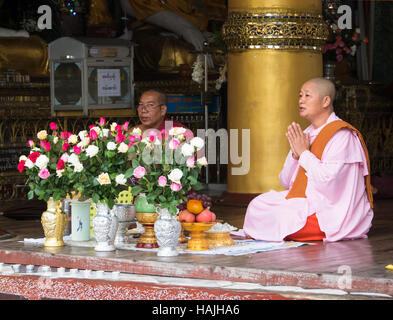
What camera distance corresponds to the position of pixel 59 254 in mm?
5730

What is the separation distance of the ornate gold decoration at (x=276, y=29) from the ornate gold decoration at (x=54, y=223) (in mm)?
3026

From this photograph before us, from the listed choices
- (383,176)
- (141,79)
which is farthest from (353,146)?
(141,79)

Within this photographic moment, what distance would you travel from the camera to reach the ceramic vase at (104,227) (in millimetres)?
5734

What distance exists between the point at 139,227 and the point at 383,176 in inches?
138

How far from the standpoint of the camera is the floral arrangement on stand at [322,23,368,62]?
1004 cm

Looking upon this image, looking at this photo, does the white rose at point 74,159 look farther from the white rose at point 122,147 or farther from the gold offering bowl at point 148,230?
the gold offering bowl at point 148,230

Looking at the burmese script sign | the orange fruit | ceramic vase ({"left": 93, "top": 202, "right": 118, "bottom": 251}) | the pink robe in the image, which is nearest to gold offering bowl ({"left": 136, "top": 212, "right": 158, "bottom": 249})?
ceramic vase ({"left": 93, "top": 202, "right": 118, "bottom": 251})

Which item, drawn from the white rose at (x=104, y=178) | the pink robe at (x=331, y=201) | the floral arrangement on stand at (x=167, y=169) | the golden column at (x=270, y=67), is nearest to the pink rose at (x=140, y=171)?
the floral arrangement on stand at (x=167, y=169)

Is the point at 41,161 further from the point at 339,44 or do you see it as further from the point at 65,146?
the point at 339,44

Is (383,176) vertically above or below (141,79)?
below

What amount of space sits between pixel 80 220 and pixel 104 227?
1.56 feet

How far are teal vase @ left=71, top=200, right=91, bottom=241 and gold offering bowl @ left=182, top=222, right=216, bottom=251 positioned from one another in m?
0.62

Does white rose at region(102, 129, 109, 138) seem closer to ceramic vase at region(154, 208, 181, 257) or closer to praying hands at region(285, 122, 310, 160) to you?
ceramic vase at region(154, 208, 181, 257)

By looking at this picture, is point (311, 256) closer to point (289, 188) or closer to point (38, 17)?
point (289, 188)
